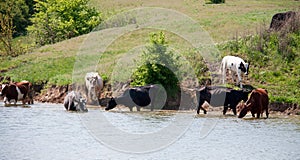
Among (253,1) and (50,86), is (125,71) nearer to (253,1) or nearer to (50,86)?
(50,86)

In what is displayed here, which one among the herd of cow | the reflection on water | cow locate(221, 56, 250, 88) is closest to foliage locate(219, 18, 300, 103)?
cow locate(221, 56, 250, 88)

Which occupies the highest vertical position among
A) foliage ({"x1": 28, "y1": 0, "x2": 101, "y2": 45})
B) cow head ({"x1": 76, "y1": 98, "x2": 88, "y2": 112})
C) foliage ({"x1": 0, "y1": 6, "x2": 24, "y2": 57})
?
foliage ({"x1": 28, "y1": 0, "x2": 101, "y2": 45})

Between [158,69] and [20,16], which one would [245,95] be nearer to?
[158,69]

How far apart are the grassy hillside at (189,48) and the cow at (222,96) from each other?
5.82 feet

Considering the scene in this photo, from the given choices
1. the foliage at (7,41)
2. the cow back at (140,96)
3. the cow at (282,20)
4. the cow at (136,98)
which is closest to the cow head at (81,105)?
the cow at (136,98)

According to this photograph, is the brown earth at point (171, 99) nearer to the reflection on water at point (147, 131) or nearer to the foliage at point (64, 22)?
the reflection on water at point (147, 131)

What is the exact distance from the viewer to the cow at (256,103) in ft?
92.5

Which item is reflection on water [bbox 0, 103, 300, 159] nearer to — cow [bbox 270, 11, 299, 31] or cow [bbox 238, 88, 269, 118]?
cow [bbox 238, 88, 269, 118]

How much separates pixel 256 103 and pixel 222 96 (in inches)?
95.9

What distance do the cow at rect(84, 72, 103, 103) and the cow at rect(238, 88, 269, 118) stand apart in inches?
377

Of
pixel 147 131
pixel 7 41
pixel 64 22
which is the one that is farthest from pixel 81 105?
pixel 64 22

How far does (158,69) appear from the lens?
34188 mm

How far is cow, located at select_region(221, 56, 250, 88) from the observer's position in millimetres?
33250

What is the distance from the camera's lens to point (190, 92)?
33531 millimetres
